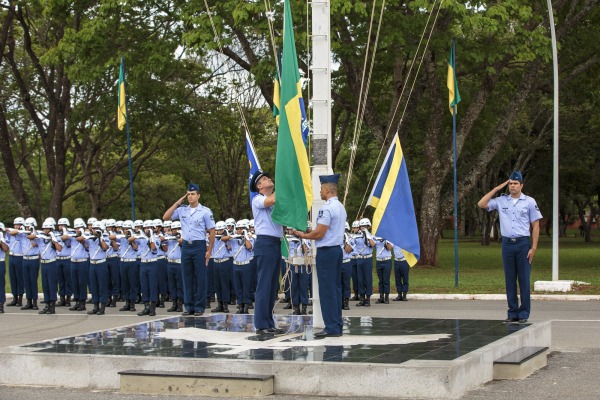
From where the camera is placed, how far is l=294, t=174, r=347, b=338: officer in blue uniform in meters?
11.2

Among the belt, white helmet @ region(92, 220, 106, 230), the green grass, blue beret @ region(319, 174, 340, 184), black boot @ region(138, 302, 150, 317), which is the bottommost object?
the green grass

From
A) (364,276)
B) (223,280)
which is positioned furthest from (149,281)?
(364,276)

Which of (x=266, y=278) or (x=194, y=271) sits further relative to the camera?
(x=194, y=271)

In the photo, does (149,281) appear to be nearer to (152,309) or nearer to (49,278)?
(152,309)

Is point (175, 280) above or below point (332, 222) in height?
below

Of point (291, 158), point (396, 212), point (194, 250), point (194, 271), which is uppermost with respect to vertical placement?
point (291, 158)

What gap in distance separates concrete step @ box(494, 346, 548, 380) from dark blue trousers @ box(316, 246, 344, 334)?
189 cm

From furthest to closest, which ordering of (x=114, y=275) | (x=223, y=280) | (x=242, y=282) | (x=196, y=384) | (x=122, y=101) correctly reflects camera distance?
(x=122, y=101), (x=114, y=275), (x=223, y=280), (x=242, y=282), (x=196, y=384)

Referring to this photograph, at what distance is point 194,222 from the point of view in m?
15.1

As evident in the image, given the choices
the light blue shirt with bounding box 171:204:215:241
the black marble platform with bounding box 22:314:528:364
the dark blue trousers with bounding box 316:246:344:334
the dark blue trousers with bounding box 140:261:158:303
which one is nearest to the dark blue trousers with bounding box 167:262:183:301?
the dark blue trousers with bounding box 140:261:158:303

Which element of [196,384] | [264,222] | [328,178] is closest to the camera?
[196,384]

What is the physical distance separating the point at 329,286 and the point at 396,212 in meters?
2.16

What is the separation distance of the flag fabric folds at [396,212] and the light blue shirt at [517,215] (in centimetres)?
111

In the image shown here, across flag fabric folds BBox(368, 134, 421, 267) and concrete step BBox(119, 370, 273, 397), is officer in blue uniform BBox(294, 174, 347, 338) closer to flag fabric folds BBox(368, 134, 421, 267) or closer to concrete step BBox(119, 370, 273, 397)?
flag fabric folds BBox(368, 134, 421, 267)
